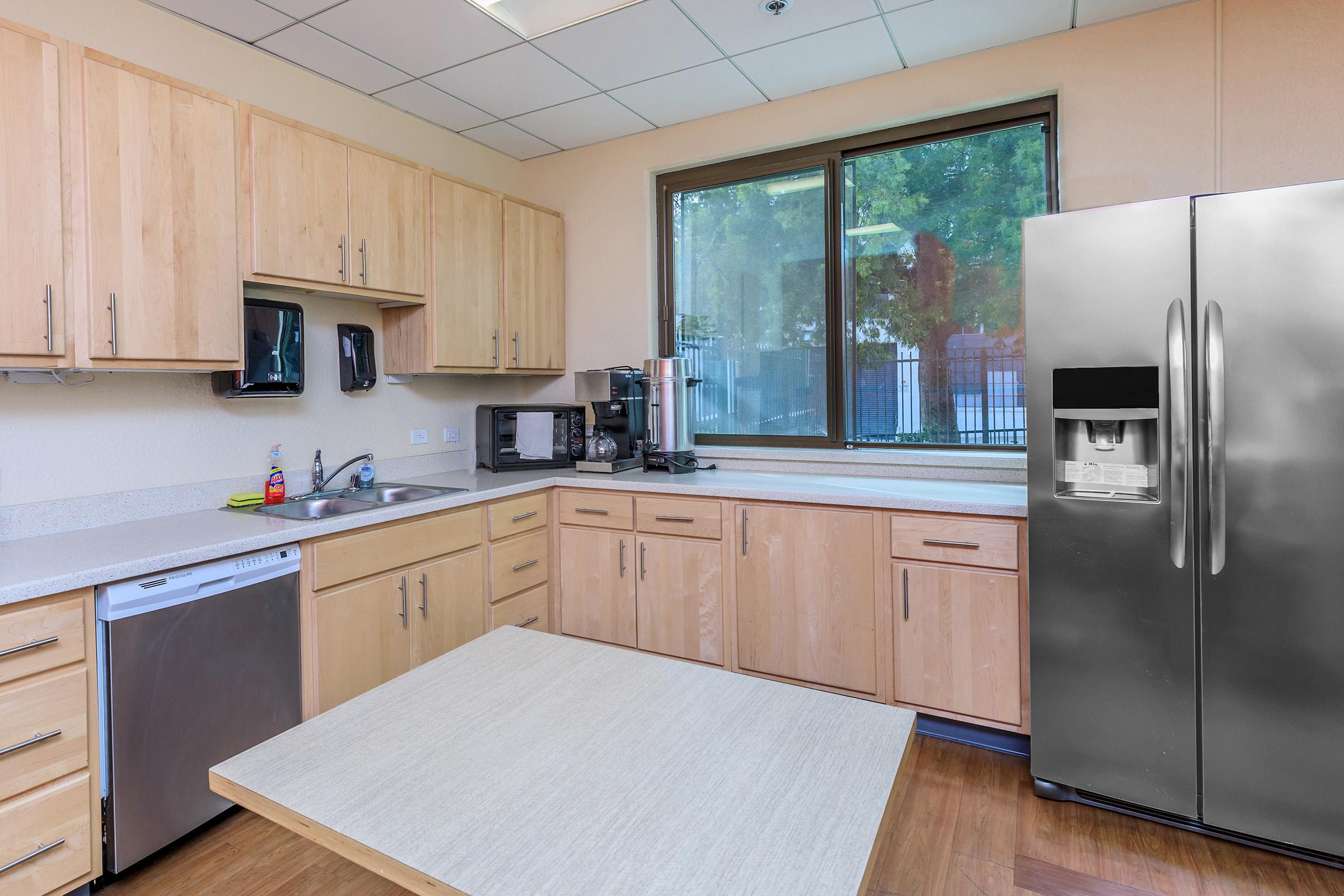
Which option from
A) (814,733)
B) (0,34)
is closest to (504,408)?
(0,34)

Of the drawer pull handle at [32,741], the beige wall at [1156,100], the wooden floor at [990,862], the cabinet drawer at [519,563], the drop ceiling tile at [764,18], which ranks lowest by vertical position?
the wooden floor at [990,862]

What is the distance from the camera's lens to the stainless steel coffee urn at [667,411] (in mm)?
3389

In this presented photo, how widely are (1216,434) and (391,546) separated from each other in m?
2.68

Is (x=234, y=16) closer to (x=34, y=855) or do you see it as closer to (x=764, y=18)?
(x=764, y=18)

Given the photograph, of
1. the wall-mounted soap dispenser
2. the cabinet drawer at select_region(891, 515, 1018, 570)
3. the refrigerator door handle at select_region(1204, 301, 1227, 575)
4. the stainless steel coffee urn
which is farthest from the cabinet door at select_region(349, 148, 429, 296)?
the refrigerator door handle at select_region(1204, 301, 1227, 575)

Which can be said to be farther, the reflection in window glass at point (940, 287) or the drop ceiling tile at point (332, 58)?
the reflection in window glass at point (940, 287)

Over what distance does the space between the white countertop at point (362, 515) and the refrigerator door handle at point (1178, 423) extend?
17.5 inches

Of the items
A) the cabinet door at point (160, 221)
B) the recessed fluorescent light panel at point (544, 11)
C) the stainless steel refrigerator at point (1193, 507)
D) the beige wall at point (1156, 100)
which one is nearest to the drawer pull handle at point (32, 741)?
the cabinet door at point (160, 221)

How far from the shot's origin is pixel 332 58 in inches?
109

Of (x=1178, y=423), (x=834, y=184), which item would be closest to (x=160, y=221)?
(x=834, y=184)

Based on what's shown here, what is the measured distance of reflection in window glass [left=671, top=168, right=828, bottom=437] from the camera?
335 centimetres

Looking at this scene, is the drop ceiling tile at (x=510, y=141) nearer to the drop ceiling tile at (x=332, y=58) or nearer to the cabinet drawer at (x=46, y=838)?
the drop ceiling tile at (x=332, y=58)

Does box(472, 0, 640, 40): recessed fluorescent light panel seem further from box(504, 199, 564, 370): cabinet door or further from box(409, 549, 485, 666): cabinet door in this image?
box(409, 549, 485, 666): cabinet door

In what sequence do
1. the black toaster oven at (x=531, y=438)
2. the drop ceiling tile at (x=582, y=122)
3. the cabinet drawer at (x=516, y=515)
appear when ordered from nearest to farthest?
the cabinet drawer at (x=516, y=515)
the drop ceiling tile at (x=582, y=122)
the black toaster oven at (x=531, y=438)
